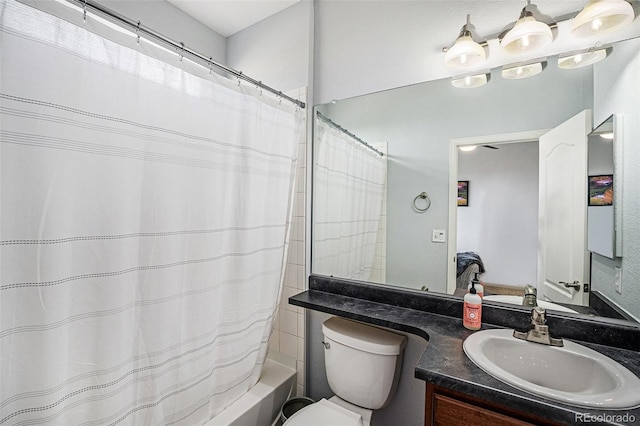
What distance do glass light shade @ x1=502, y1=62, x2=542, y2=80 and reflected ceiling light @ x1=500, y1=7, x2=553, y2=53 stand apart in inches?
2.9

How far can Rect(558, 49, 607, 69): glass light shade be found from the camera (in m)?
1.17

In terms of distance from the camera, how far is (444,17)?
1.48 metres

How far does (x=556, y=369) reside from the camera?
1.06m

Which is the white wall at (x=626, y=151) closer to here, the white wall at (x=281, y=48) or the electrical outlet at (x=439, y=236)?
the electrical outlet at (x=439, y=236)

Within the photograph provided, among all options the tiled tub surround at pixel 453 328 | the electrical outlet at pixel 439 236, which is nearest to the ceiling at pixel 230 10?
the electrical outlet at pixel 439 236

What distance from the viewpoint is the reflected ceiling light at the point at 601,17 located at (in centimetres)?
109

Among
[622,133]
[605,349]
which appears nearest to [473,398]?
[605,349]

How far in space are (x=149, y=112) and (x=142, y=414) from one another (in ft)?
3.75

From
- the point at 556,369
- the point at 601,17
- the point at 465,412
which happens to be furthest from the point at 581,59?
the point at 465,412

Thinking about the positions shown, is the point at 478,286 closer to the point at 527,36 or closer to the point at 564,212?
the point at 564,212

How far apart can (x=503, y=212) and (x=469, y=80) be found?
2.16 feet

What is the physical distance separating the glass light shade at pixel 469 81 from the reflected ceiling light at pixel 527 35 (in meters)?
0.15

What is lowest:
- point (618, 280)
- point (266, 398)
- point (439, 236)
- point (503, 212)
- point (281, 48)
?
point (266, 398)

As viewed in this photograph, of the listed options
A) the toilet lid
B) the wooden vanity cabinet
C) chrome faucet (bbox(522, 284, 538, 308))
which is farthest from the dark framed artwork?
the toilet lid
